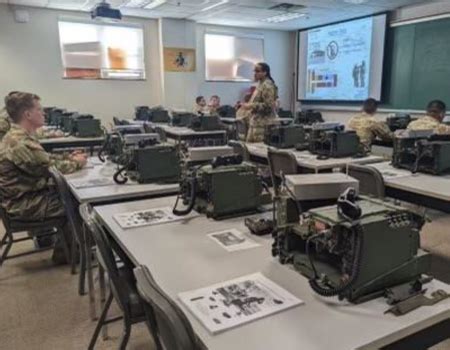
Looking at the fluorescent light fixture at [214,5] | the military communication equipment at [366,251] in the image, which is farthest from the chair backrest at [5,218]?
the fluorescent light fixture at [214,5]

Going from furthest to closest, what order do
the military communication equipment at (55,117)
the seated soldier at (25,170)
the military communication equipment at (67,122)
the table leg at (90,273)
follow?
the military communication equipment at (55,117) → the military communication equipment at (67,122) → the seated soldier at (25,170) → the table leg at (90,273)

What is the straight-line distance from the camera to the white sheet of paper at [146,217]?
A: 6.07ft

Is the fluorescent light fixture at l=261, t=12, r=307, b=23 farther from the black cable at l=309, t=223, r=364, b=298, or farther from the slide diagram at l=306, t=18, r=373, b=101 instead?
the black cable at l=309, t=223, r=364, b=298

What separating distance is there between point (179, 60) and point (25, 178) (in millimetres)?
6336

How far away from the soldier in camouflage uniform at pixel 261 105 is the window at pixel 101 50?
14.6 feet

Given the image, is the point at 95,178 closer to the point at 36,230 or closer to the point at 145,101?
the point at 36,230

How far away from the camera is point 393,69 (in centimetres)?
770

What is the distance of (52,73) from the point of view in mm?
7727

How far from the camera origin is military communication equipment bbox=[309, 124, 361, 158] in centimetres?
353

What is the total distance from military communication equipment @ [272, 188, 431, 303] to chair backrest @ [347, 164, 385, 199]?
1.36 m

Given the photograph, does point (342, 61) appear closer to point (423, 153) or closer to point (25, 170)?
point (423, 153)

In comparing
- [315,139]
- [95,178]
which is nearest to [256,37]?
[315,139]

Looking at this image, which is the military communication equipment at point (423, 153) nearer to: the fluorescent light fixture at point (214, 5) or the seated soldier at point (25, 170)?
the seated soldier at point (25, 170)

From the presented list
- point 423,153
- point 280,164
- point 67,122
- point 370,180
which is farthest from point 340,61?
point 370,180
